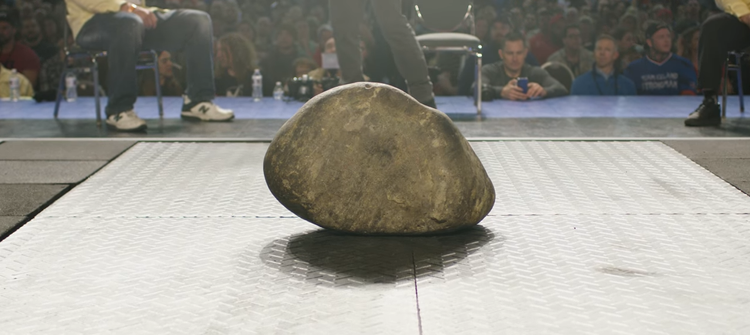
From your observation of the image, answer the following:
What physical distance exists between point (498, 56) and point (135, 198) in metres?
4.37

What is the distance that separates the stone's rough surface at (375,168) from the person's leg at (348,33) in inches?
113

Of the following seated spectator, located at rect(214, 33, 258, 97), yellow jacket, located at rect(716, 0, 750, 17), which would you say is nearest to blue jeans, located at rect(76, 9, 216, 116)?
seated spectator, located at rect(214, 33, 258, 97)

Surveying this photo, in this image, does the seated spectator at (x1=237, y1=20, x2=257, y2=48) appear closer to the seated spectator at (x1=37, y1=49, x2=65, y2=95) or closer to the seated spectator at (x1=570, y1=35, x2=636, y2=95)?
the seated spectator at (x1=37, y1=49, x2=65, y2=95)

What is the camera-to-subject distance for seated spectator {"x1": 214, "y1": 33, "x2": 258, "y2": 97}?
7180mm

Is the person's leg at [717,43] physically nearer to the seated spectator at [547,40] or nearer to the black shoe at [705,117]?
the black shoe at [705,117]

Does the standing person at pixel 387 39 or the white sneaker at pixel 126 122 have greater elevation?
the standing person at pixel 387 39

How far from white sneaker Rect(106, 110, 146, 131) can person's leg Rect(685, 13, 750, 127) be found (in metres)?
3.27

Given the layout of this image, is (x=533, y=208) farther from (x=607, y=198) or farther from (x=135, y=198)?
(x=135, y=198)

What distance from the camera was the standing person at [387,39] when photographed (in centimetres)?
557

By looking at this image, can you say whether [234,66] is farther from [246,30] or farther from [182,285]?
[182,285]

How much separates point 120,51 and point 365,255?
323 centimetres

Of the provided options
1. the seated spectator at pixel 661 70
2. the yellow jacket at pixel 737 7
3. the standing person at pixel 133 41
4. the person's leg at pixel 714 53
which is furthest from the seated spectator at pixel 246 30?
the yellow jacket at pixel 737 7

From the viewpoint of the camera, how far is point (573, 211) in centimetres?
308

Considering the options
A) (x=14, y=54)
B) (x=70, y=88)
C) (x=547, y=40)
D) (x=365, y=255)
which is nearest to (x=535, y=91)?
(x=547, y=40)
